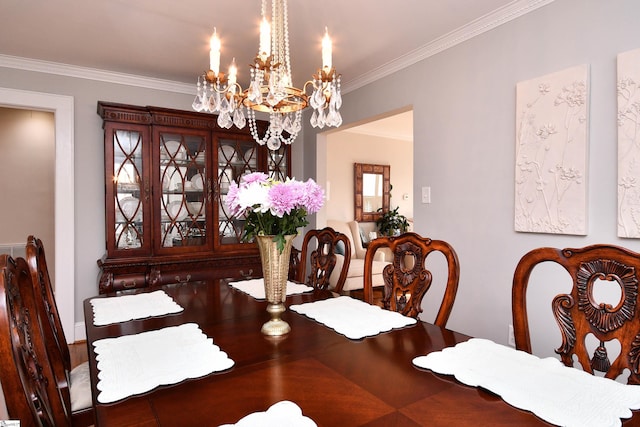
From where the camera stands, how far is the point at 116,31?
8.24ft

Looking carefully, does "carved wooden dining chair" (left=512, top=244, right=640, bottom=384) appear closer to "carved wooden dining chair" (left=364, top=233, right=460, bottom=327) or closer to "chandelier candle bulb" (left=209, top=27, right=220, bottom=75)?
"carved wooden dining chair" (left=364, top=233, right=460, bottom=327)

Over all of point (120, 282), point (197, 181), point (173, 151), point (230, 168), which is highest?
point (173, 151)

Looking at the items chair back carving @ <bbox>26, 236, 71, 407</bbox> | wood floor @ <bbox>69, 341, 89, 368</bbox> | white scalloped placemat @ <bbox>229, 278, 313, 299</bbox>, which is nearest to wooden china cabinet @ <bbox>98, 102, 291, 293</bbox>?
wood floor @ <bbox>69, 341, 89, 368</bbox>

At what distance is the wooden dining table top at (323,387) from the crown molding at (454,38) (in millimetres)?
1971

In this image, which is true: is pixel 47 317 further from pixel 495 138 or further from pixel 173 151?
pixel 495 138

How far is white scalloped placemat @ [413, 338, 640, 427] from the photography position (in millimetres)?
776

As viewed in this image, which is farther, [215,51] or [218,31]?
[218,31]

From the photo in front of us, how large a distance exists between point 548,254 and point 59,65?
3.76 metres

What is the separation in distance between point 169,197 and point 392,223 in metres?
3.72

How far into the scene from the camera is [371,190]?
616 cm

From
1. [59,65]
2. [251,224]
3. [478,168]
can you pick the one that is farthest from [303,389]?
[59,65]

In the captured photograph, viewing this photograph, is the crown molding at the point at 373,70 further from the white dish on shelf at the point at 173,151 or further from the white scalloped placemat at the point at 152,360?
the white scalloped placemat at the point at 152,360

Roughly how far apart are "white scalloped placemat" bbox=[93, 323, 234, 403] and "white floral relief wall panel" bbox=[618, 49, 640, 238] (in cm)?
190

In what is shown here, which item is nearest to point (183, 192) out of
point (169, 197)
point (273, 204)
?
point (169, 197)
